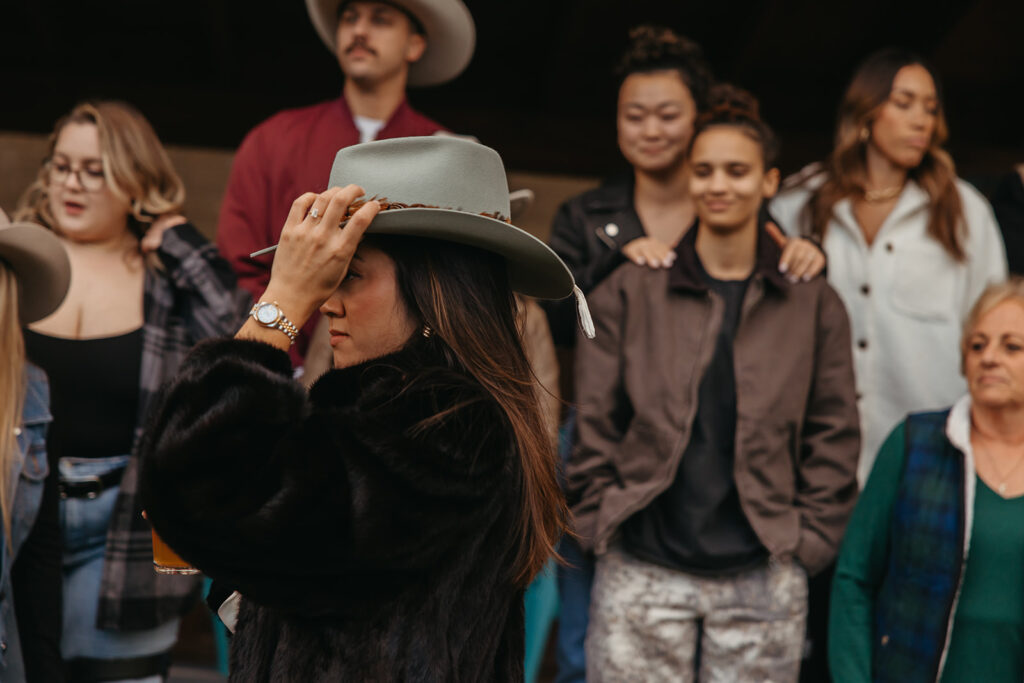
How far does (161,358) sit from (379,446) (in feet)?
6.33

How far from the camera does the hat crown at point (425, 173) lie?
178 cm

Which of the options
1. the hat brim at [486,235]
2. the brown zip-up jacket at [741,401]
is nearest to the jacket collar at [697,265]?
the brown zip-up jacket at [741,401]

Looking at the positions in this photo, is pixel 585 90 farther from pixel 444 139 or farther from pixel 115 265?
pixel 444 139

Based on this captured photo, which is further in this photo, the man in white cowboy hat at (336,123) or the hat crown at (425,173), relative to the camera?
the man in white cowboy hat at (336,123)

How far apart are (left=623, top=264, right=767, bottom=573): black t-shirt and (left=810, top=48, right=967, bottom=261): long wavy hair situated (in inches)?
34.5

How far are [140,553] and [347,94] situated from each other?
1.68 meters

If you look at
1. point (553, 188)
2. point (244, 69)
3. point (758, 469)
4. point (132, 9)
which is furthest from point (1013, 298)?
point (132, 9)

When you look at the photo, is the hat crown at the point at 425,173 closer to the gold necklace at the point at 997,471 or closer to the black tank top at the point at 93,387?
the black tank top at the point at 93,387

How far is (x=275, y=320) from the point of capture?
1.67m

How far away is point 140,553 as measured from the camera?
3076mm

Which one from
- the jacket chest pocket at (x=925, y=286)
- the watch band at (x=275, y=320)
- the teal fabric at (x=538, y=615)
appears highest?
the jacket chest pocket at (x=925, y=286)

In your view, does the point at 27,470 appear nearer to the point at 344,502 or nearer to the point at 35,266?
the point at 35,266

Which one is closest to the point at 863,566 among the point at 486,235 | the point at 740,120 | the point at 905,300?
the point at 905,300

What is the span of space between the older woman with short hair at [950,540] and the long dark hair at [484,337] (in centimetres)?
162
